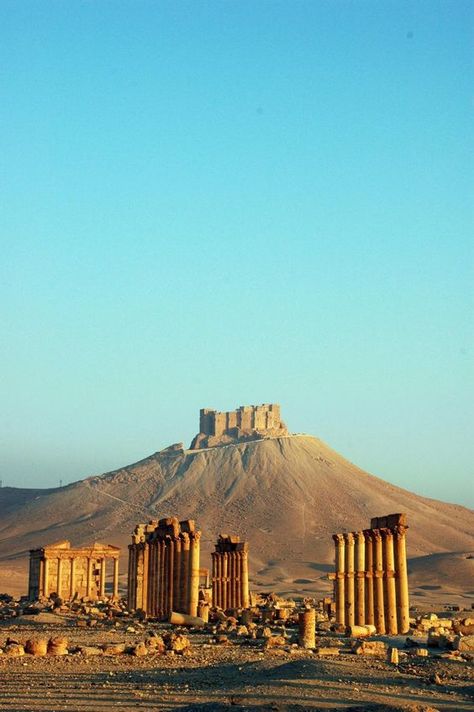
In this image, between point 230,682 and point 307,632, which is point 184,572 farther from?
point 230,682

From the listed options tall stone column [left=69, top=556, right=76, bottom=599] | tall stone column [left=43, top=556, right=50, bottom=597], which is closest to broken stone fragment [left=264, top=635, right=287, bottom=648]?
tall stone column [left=43, top=556, right=50, bottom=597]

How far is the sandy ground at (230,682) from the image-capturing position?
51.2 feet

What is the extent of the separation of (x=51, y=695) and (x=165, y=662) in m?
4.73

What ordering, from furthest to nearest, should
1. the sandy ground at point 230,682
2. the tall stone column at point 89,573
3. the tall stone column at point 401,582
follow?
the tall stone column at point 89,573 < the tall stone column at point 401,582 < the sandy ground at point 230,682

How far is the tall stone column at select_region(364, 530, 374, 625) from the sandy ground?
24.8 feet

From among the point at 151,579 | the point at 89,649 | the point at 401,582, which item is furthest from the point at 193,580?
the point at 89,649

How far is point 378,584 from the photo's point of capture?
3017 centimetres

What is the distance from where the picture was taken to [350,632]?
28.2 metres

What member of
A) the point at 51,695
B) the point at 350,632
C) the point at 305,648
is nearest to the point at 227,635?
the point at 350,632

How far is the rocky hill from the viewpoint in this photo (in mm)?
107344

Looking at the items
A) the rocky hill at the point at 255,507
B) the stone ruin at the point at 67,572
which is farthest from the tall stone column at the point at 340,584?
the rocky hill at the point at 255,507

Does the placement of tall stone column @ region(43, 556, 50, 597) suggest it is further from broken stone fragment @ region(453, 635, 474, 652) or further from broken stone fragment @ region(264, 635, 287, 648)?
broken stone fragment @ region(453, 635, 474, 652)

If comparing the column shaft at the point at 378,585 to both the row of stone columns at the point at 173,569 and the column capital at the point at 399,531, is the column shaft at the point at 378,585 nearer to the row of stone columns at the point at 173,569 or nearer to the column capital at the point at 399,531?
the column capital at the point at 399,531

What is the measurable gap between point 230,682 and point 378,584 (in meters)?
13.1
